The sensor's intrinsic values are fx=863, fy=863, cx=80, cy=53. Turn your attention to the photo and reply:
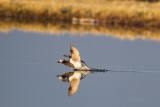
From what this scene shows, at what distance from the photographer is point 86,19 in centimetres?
3162

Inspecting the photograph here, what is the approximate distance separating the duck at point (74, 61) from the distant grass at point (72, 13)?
11.5m

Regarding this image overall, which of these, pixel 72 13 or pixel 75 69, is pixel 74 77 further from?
pixel 72 13

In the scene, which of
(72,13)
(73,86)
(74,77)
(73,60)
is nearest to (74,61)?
A: (73,60)

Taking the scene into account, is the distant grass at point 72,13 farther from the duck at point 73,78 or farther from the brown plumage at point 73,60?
the duck at point 73,78

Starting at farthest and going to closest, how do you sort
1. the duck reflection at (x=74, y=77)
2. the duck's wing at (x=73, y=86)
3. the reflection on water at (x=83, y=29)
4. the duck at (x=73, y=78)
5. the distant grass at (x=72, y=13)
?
the distant grass at (x=72, y=13) < the reflection on water at (x=83, y=29) < the duck reflection at (x=74, y=77) < the duck at (x=73, y=78) < the duck's wing at (x=73, y=86)

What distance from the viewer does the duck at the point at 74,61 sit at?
59.9 ft

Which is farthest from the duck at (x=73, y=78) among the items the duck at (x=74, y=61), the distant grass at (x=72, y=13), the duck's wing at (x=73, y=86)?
the distant grass at (x=72, y=13)

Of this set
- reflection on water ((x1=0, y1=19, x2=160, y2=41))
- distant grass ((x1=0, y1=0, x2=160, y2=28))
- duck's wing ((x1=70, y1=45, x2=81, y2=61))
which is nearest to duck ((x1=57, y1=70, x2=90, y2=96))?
duck's wing ((x1=70, y1=45, x2=81, y2=61))

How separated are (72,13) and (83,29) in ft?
10.4

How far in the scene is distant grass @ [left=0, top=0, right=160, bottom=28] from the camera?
30.7m

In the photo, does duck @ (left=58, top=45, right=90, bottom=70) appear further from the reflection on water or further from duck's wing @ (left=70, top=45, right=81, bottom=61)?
the reflection on water

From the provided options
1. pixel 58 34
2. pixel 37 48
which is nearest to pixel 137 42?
pixel 58 34

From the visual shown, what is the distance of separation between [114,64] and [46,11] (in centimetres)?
1118

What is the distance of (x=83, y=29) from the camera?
28344 mm
